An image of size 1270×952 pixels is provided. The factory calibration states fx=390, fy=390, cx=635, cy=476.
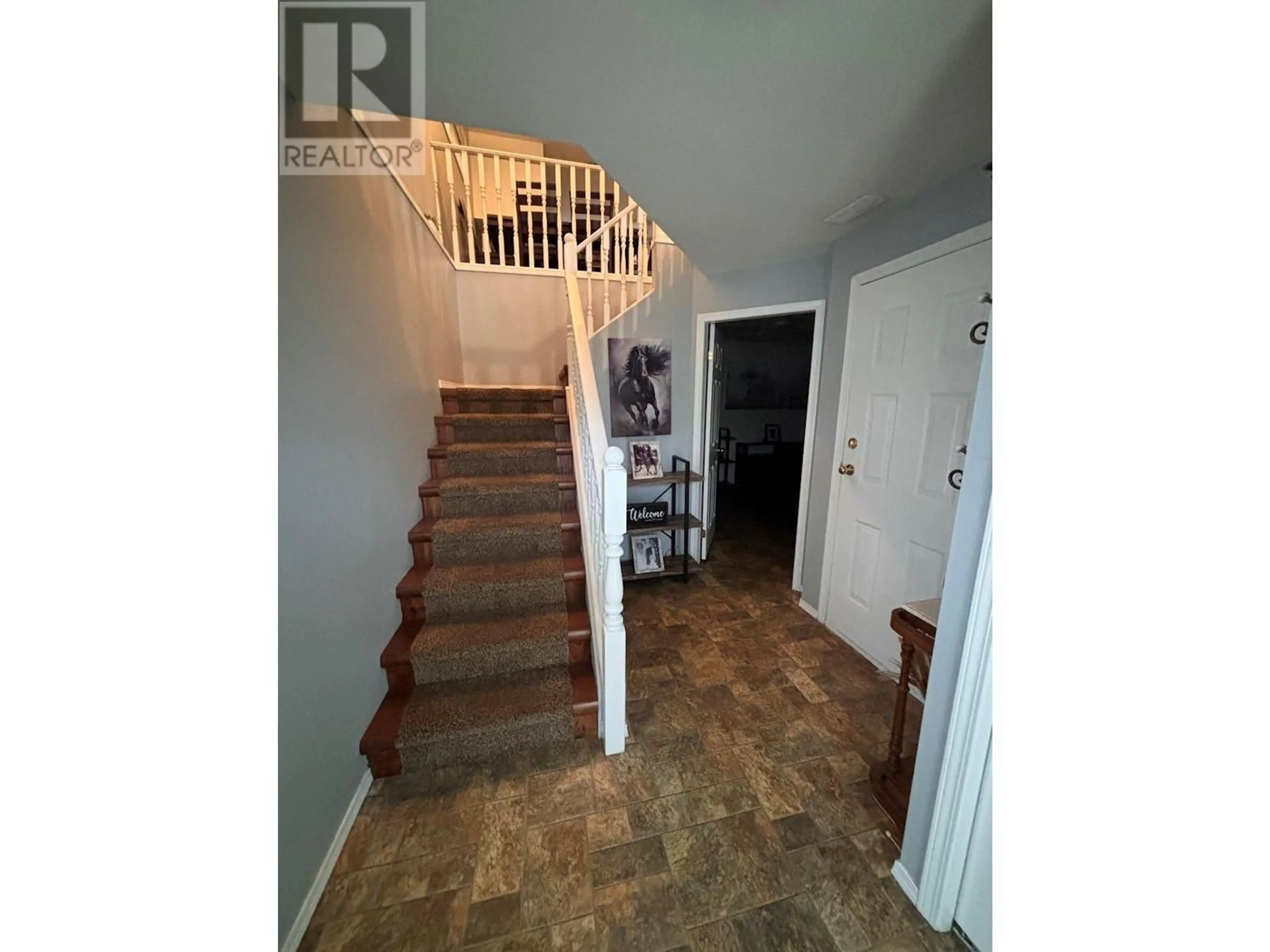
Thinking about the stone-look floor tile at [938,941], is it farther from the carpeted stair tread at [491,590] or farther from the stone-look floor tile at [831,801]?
the carpeted stair tread at [491,590]

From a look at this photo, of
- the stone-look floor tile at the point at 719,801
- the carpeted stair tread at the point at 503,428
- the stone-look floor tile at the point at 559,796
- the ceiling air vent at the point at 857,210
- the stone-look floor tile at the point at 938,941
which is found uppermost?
the ceiling air vent at the point at 857,210

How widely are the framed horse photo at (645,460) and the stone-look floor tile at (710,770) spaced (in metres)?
1.79

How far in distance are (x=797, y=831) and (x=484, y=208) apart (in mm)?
3905

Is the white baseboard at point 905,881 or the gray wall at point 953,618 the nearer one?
the gray wall at point 953,618

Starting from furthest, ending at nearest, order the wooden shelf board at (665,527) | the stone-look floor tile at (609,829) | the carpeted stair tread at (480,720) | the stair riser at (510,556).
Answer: the wooden shelf board at (665,527), the stair riser at (510,556), the carpeted stair tread at (480,720), the stone-look floor tile at (609,829)

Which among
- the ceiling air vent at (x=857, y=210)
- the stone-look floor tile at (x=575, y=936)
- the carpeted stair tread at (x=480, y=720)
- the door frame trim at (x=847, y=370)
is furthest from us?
the ceiling air vent at (x=857, y=210)

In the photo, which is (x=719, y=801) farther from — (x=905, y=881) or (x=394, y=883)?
(x=394, y=883)

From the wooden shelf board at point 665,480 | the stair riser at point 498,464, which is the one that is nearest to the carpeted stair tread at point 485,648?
the stair riser at point 498,464

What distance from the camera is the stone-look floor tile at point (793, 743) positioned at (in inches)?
57.9

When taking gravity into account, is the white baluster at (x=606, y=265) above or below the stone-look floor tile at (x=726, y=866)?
above
